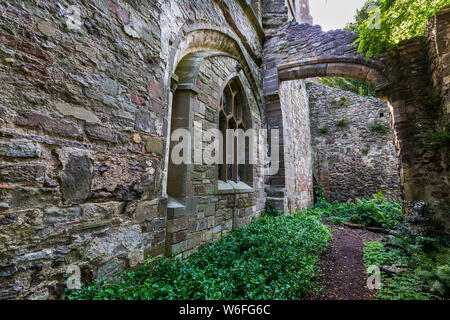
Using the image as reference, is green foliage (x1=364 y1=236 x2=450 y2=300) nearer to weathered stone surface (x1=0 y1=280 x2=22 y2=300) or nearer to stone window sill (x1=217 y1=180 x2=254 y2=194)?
stone window sill (x1=217 y1=180 x2=254 y2=194)

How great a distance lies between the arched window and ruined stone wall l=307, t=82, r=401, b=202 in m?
6.79

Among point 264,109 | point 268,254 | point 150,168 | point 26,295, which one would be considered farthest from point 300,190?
point 26,295

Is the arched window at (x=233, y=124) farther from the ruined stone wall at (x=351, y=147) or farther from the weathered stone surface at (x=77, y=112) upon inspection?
the ruined stone wall at (x=351, y=147)

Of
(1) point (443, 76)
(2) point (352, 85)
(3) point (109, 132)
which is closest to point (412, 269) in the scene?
(1) point (443, 76)

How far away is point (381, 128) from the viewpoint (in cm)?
938

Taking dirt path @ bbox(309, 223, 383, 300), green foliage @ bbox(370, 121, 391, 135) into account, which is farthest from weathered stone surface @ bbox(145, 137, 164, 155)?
green foliage @ bbox(370, 121, 391, 135)

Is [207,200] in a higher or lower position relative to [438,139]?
lower

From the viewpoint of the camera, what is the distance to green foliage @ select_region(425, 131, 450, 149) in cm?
353

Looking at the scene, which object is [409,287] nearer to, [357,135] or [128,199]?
[128,199]

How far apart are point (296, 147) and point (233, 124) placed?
3.84 meters

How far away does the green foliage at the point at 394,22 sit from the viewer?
13.6ft

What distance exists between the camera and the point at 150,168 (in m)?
2.24

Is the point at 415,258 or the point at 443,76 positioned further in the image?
the point at 443,76

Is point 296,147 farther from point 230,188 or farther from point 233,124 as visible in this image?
point 230,188
